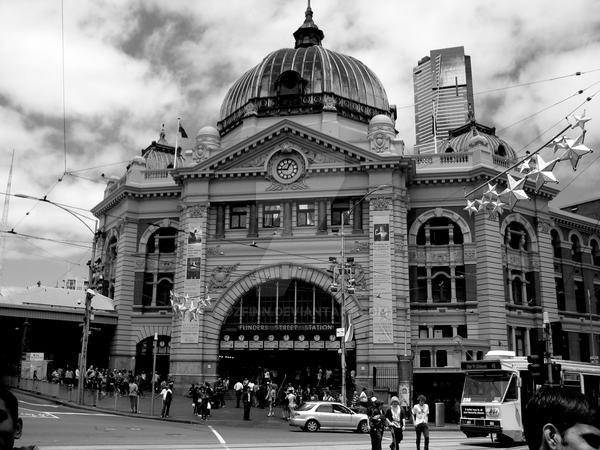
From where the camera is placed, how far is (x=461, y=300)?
50.8 metres

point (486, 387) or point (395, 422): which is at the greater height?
point (486, 387)

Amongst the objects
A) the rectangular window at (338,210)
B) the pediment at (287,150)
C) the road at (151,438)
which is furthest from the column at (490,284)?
the road at (151,438)

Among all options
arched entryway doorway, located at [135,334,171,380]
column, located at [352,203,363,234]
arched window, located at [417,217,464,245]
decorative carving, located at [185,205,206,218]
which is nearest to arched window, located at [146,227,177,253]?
decorative carving, located at [185,205,206,218]

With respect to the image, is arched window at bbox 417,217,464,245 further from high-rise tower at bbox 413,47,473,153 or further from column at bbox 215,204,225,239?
high-rise tower at bbox 413,47,473,153

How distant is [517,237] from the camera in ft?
178

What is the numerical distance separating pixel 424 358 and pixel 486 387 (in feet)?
70.9

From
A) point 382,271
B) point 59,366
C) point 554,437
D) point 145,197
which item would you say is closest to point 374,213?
point 382,271

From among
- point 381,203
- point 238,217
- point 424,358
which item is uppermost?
point 381,203

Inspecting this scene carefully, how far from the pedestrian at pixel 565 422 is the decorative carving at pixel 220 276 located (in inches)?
1902

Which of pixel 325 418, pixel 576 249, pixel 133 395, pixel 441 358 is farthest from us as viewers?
pixel 576 249

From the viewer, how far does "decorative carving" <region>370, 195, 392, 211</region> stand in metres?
49.5

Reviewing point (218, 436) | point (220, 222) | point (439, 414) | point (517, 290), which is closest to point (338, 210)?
point (220, 222)

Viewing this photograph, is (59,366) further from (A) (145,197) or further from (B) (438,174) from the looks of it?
(B) (438,174)

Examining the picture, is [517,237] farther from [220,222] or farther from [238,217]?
[220,222]
